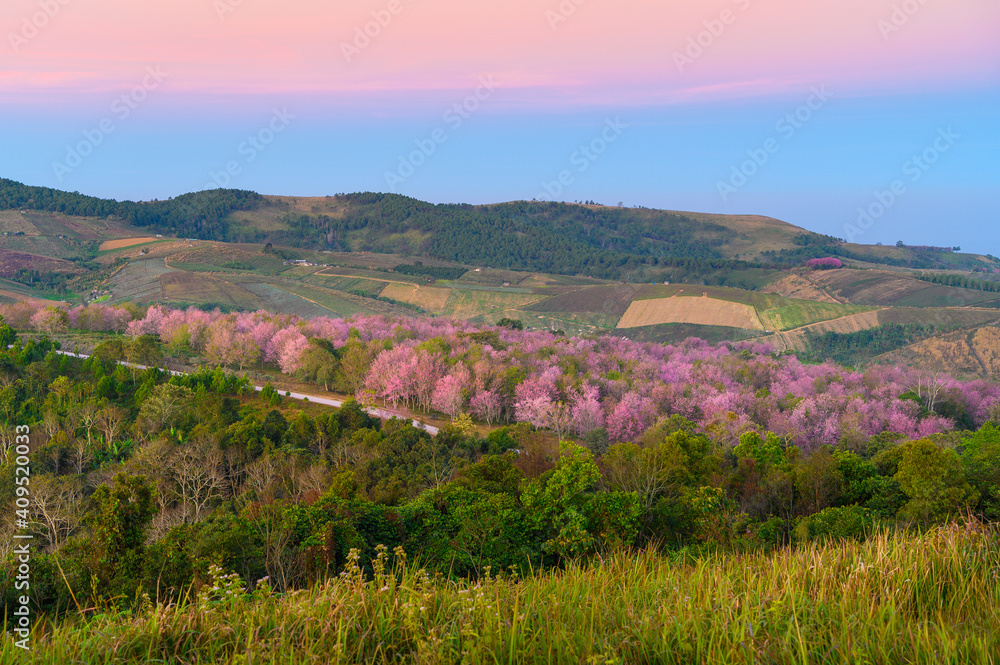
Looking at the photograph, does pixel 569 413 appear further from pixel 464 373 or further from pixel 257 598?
pixel 257 598

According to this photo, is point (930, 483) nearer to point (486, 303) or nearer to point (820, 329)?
point (820, 329)

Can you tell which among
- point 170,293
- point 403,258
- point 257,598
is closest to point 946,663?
point 257,598

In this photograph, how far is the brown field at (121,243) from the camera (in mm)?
152500

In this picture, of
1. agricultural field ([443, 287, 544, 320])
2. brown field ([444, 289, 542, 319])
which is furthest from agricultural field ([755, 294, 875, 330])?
brown field ([444, 289, 542, 319])

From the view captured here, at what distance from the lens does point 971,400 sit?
6100 cm

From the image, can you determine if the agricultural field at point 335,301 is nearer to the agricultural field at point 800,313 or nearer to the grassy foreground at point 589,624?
the agricultural field at point 800,313

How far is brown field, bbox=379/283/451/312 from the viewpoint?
424 feet

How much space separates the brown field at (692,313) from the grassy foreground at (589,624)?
363 feet

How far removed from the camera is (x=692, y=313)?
4658 inches

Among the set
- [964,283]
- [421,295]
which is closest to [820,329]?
[964,283]

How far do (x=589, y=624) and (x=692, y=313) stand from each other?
116988mm

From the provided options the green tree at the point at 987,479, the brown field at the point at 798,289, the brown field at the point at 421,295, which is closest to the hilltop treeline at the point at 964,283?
the brown field at the point at 798,289

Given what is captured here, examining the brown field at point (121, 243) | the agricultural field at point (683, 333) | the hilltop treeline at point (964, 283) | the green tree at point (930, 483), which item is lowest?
the green tree at point (930, 483)

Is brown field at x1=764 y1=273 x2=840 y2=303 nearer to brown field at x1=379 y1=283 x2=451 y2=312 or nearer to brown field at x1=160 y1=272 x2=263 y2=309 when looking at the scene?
brown field at x1=379 y1=283 x2=451 y2=312
